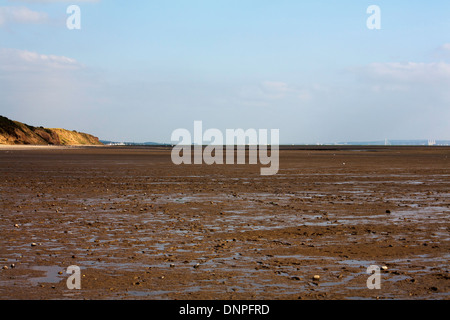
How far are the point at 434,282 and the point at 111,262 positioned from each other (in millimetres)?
5554

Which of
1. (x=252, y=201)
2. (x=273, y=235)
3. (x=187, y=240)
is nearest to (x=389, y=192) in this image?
(x=252, y=201)

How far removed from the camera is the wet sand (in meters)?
8.36

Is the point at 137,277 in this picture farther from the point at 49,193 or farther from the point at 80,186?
the point at 80,186

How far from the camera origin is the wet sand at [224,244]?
8.36 m

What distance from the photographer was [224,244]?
38.7 feet

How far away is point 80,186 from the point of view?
2564 centimetres

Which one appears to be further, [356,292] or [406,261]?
[406,261]

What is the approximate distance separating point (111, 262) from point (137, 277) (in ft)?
4.20
